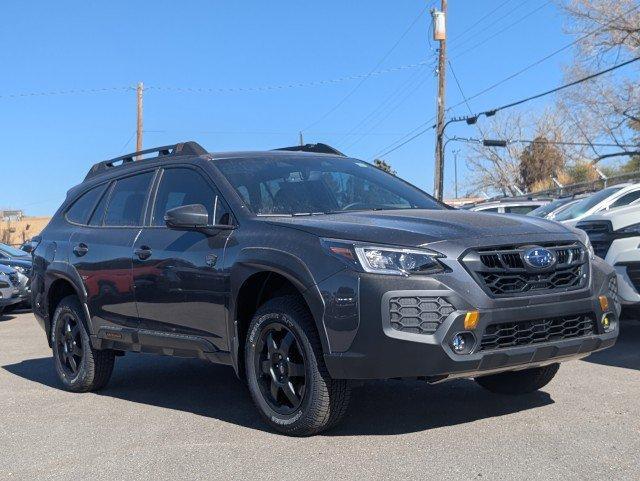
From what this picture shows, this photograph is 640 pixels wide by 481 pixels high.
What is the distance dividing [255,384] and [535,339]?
174cm

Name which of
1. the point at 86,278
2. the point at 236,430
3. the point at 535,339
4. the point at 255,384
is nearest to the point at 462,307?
the point at 535,339

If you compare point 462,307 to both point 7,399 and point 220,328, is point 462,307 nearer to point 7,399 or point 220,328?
point 220,328

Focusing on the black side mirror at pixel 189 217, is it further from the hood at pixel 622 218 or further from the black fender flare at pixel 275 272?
the hood at pixel 622 218

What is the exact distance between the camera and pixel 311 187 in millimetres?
5746

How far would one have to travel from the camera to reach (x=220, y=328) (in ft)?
17.3

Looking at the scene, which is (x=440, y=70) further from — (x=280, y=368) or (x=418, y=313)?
(x=418, y=313)

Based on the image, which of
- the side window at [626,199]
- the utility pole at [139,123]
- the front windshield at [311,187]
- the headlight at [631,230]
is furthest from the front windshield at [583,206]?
the utility pole at [139,123]

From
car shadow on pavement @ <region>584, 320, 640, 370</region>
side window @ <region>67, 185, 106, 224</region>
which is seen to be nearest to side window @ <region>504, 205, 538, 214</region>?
car shadow on pavement @ <region>584, 320, 640, 370</region>

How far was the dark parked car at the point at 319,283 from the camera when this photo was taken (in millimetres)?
4340

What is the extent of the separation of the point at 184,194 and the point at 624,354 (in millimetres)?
4217

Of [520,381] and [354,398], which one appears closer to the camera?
[520,381]

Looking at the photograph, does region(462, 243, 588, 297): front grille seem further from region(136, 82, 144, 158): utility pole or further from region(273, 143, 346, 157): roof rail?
region(136, 82, 144, 158): utility pole

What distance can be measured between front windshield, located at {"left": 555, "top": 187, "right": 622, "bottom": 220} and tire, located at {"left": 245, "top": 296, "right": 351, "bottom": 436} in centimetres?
1106

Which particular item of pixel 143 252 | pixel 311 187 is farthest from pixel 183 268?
pixel 311 187
